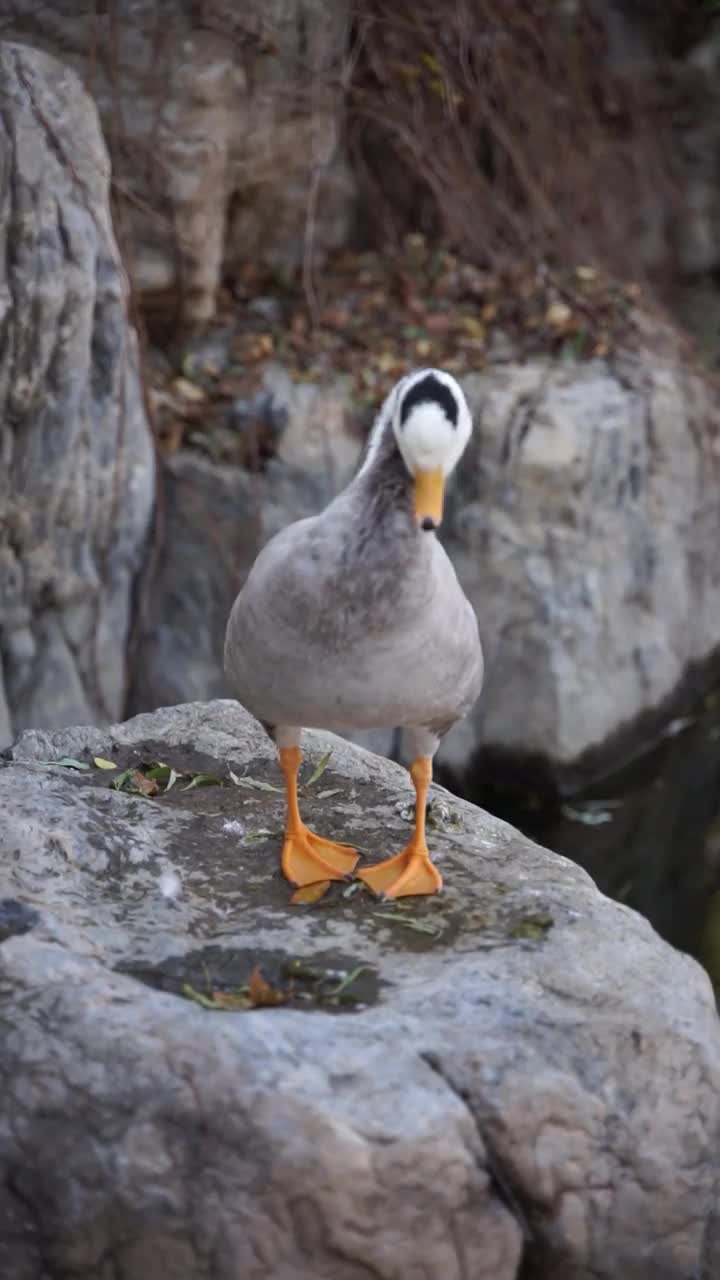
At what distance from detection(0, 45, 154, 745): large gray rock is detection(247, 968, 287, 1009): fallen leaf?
88.0 inches

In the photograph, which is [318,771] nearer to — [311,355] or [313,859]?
[313,859]

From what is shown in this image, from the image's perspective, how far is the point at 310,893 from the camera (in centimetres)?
294

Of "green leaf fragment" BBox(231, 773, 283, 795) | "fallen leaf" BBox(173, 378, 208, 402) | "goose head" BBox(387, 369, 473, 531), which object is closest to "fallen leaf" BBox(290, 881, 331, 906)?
"green leaf fragment" BBox(231, 773, 283, 795)

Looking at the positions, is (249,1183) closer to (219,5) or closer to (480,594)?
(480,594)

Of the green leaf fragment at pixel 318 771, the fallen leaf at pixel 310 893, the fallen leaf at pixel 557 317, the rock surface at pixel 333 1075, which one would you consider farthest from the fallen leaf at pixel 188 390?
the fallen leaf at pixel 310 893

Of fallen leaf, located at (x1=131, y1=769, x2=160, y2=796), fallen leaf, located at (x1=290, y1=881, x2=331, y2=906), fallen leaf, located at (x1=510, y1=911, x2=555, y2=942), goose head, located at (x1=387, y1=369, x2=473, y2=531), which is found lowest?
fallen leaf, located at (x1=290, y1=881, x2=331, y2=906)

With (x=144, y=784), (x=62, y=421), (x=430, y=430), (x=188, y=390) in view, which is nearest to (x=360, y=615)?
(x=430, y=430)

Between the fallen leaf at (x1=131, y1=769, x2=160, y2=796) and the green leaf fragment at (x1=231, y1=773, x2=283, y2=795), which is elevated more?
the fallen leaf at (x1=131, y1=769, x2=160, y2=796)

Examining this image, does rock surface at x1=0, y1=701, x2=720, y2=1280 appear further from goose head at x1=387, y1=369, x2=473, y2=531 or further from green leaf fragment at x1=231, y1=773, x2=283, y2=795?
goose head at x1=387, y1=369, x2=473, y2=531

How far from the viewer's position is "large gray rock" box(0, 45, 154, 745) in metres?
4.52

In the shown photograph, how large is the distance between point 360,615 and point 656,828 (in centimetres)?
353

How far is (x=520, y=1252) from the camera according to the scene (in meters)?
2.46

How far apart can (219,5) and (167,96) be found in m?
0.38

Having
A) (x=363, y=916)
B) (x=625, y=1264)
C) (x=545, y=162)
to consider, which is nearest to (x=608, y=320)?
(x=545, y=162)
